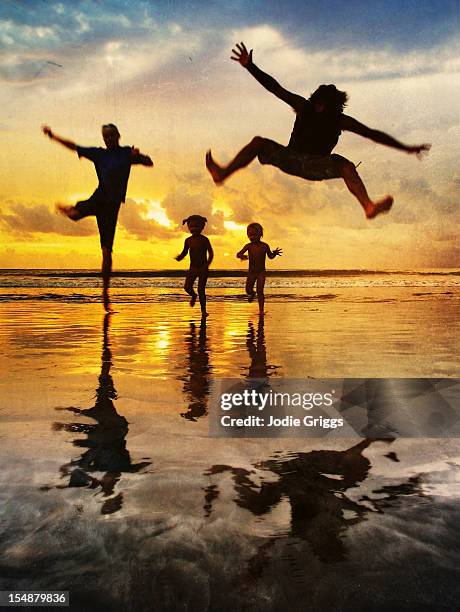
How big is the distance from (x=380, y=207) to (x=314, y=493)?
143 inches

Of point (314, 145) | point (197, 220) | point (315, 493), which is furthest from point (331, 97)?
point (197, 220)

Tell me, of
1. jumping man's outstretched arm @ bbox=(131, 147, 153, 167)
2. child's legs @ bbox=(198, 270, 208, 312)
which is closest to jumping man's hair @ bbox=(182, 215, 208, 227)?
child's legs @ bbox=(198, 270, 208, 312)

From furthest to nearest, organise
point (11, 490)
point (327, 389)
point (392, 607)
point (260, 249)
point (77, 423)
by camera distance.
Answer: point (260, 249), point (327, 389), point (77, 423), point (11, 490), point (392, 607)

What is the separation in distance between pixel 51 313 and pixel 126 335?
5.41 meters

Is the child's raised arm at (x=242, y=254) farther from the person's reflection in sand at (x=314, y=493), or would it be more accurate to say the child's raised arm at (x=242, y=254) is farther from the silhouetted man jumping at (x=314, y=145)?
the person's reflection in sand at (x=314, y=493)

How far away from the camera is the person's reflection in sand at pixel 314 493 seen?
7.90 ft

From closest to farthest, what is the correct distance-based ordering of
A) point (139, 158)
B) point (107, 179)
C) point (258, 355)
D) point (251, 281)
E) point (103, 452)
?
1. point (103, 452)
2. point (258, 355)
3. point (139, 158)
4. point (107, 179)
5. point (251, 281)

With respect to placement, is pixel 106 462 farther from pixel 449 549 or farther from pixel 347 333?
pixel 347 333

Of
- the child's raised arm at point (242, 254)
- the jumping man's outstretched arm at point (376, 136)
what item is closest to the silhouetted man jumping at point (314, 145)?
the jumping man's outstretched arm at point (376, 136)

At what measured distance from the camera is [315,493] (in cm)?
282

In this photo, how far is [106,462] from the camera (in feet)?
10.8

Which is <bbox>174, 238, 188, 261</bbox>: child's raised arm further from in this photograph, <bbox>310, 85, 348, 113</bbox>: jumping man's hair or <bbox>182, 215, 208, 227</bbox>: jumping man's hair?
<bbox>310, 85, 348, 113</bbox>: jumping man's hair

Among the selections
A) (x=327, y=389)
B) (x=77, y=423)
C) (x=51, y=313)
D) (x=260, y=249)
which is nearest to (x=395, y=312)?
(x=260, y=249)

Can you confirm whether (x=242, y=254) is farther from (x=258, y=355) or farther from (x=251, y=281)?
(x=258, y=355)
